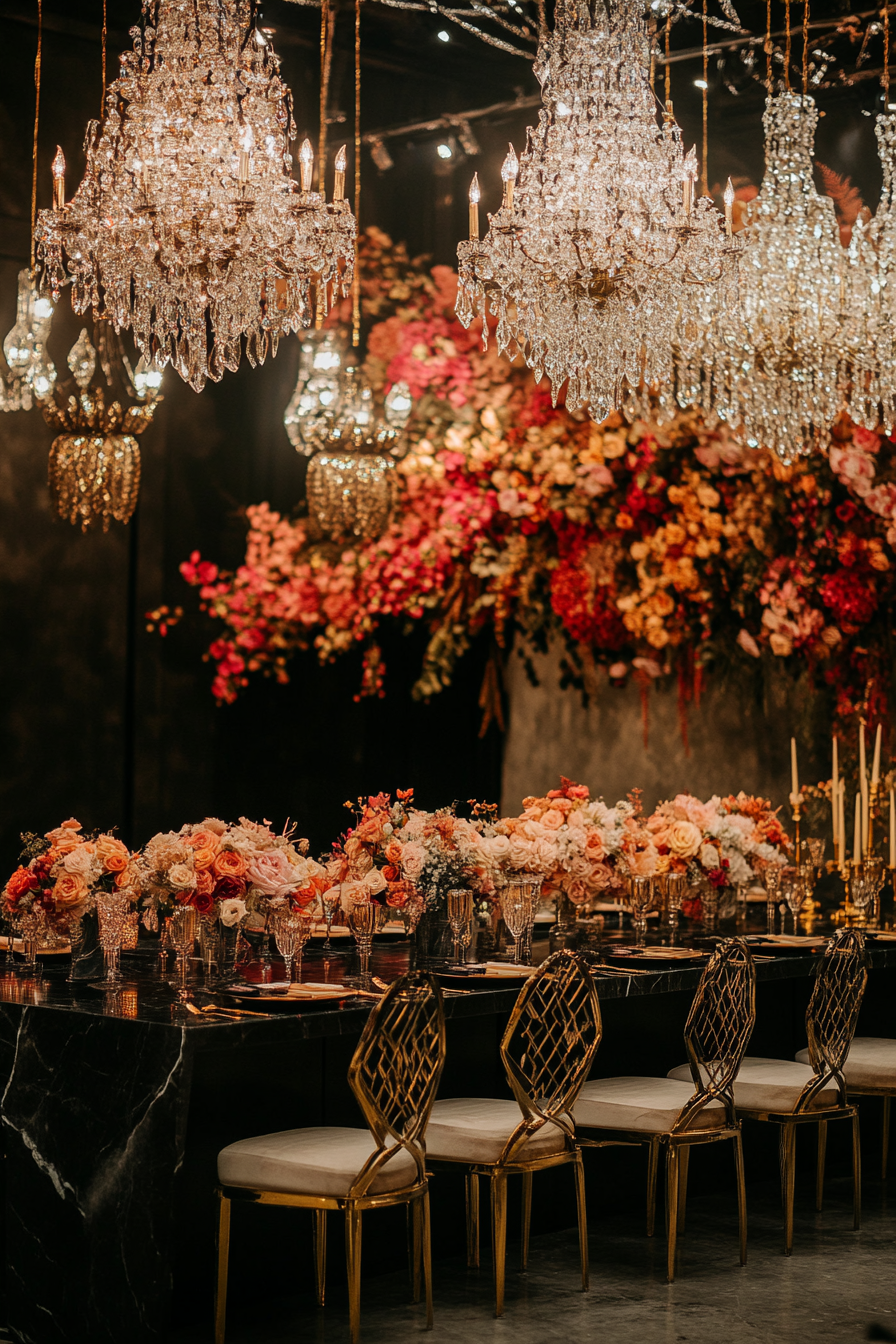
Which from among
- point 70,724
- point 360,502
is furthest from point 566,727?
point 70,724

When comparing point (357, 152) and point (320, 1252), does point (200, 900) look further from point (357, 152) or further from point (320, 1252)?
point (357, 152)

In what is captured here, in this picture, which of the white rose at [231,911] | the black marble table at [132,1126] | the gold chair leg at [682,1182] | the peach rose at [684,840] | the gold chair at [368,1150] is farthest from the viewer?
the peach rose at [684,840]

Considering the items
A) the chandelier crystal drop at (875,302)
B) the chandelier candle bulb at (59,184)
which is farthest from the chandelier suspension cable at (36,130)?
the chandelier crystal drop at (875,302)

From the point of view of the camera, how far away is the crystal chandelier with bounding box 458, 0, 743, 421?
492cm

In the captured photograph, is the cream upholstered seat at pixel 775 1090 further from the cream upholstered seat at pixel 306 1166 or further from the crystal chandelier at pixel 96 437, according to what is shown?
the crystal chandelier at pixel 96 437

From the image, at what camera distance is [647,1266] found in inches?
188

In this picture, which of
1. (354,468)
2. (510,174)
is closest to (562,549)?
(354,468)

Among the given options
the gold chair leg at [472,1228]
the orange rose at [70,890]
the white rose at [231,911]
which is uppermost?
the orange rose at [70,890]

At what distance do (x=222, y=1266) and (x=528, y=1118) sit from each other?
0.81m

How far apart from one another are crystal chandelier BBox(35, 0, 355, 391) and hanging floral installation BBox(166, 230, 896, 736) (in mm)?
2792

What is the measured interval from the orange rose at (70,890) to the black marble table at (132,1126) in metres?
0.21

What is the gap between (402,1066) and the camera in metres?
3.95

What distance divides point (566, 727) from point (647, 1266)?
3.67m

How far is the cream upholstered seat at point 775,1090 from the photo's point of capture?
493 centimetres
